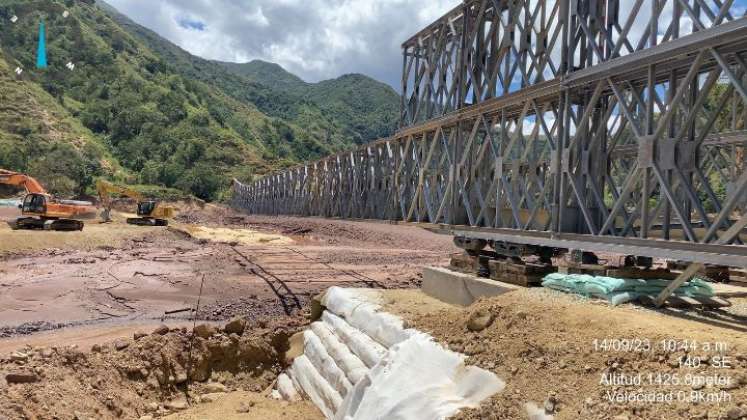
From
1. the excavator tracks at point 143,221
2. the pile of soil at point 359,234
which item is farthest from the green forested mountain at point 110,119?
the pile of soil at point 359,234

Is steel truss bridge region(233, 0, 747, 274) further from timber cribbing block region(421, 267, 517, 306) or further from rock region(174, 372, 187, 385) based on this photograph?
rock region(174, 372, 187, 385)

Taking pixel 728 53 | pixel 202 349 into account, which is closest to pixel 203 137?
pixel 202 349

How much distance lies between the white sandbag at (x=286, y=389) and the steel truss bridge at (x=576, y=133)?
4.23 meters

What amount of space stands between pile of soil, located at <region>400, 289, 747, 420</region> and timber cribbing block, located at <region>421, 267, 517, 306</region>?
4.11ft

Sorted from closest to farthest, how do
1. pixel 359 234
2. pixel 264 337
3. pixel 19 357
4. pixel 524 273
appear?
pixel 524 273 → pixel 19 357 → pixel 264 337 → pixel 359 234

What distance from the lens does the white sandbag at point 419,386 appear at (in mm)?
5195

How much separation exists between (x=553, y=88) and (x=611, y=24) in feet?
3.91

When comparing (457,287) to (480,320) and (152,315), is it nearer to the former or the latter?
(480,320)

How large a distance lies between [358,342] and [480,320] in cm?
236

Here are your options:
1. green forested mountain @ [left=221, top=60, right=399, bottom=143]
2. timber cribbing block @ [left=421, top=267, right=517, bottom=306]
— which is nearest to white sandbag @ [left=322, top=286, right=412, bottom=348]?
timber cribbing block @ [left=421, top=267, right=517, bottom=306]

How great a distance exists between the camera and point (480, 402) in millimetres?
5000

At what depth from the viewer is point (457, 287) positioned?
30.3 ft

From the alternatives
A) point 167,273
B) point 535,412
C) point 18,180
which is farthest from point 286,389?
point 18,180

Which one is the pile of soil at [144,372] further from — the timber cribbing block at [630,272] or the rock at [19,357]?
the timber cribbing block at [630,272]
